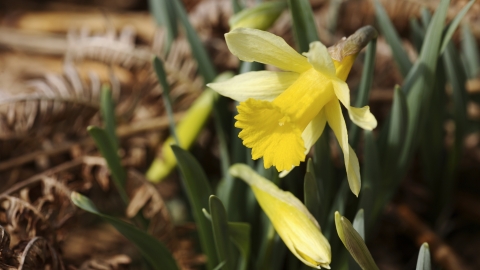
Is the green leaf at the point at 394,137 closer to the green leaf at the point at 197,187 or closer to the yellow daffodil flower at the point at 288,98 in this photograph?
the yellow daffodil flower at the point at 288,98

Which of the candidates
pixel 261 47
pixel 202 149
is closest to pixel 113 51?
pixel 202 149

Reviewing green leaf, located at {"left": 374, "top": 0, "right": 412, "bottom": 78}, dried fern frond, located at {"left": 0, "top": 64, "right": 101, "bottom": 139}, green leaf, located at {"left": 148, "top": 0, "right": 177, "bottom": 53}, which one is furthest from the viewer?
green leaf, located at {"left": 148, "top": 0, "right": 177, "bottom": 53}

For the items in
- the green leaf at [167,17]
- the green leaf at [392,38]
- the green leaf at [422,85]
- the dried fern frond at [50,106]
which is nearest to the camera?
the green leaf at [422,85]

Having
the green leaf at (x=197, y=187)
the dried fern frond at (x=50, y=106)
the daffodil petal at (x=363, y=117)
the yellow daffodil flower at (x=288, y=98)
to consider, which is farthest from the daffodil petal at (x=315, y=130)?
the dried fern frond at (x=50, y=106)

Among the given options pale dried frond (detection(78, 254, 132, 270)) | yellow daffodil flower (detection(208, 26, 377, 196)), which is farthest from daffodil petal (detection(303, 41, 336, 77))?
pale dried frond (detection(78, 254, 132, 270))

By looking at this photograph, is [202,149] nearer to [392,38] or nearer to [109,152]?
[109,152]

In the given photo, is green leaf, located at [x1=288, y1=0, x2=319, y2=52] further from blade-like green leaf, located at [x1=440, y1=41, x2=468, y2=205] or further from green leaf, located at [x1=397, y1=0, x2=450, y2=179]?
blade-like green leaf, located at [x1=440, y1=41, x2=468, y2=205]
